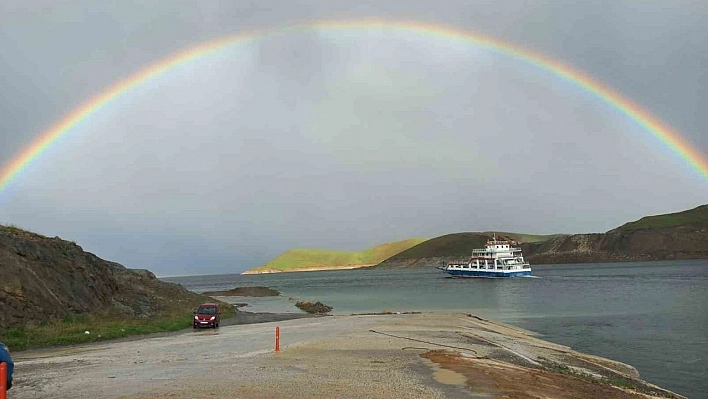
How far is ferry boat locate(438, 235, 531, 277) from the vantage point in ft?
522

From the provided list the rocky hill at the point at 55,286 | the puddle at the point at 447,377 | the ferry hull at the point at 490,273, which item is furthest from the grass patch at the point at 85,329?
the ferry hull at the point at 490,273

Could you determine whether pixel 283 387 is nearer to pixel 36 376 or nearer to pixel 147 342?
pixel 36 376

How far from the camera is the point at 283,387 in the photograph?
1523cm

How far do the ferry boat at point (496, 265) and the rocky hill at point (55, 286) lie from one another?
122 m

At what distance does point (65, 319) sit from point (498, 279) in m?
135

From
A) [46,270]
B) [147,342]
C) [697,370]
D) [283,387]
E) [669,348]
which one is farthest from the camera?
[46,270]

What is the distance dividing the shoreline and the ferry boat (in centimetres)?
13000

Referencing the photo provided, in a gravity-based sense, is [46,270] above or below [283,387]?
above

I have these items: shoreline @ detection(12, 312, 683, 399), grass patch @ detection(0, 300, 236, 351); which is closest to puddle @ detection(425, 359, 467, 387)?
shoreline @ detection(12, 312, 683, 399)

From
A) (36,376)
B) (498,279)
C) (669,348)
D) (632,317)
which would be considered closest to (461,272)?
(498,279)

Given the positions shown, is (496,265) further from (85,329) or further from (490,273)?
(85,329)

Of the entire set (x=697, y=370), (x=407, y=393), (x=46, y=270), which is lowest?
(x=697, y=370)

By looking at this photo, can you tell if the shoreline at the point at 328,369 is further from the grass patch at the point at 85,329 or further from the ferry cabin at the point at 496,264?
the ferry cabin at the point at 496,264

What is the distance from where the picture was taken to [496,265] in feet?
522
